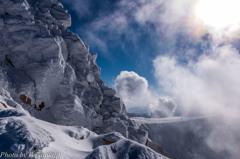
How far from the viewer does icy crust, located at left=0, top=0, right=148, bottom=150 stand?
19.4 m

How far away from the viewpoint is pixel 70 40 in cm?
3114

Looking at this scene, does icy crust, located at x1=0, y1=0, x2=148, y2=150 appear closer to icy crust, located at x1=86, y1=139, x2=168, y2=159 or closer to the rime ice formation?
the rime ice formation

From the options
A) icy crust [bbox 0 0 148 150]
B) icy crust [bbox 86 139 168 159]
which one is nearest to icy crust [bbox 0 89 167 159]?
icy crust [bbox 86 139 168 159]

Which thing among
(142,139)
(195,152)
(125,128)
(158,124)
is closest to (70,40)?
(125,128)

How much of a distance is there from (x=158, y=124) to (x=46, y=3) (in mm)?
71214

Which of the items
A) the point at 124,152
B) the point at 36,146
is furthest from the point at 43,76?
the point at 124,152

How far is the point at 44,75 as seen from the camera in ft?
68.4

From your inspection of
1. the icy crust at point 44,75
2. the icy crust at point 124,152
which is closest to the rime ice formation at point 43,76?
the icy crust at point 44,75

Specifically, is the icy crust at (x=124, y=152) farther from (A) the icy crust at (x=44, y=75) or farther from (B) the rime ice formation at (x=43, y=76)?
(A) the icy crust at (x=44, y=75)

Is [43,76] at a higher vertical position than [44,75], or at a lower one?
lower

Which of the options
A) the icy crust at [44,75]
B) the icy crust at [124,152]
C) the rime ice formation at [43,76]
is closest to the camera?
the icy crust at [124,152]

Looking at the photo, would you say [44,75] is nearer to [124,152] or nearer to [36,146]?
[36,146]

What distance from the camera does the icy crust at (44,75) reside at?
1944 cm

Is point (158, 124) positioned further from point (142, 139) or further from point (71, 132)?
point (71, 132)
